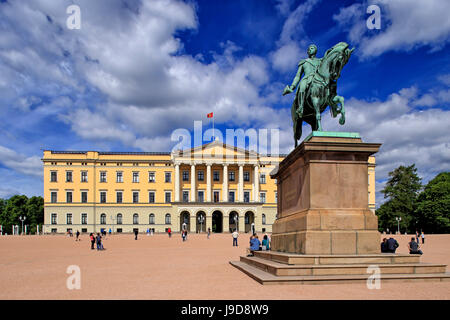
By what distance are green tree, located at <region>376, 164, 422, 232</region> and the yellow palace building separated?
22.3 meters

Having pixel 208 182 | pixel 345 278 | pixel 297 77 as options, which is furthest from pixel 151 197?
pixel 345 278

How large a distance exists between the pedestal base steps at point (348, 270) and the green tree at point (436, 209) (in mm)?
55890

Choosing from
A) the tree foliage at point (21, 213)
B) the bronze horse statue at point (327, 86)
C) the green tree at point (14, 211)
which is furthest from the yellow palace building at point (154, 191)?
the bronze horse statue at point (327, 86)

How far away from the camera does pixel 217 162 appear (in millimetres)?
72062

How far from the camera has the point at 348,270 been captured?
335 inches

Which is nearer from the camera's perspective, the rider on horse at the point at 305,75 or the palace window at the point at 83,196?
the rider on horse at the point at 305,75

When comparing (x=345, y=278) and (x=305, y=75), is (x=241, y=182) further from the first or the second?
(x=345, y=278)

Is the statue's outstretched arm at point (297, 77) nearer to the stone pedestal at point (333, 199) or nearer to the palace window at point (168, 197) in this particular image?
the stone pedestal at point (333, 199)

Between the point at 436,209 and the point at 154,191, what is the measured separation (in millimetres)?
47546

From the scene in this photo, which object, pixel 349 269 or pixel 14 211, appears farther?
pixel 14 211

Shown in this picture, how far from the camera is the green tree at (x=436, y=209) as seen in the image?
5788 cm
